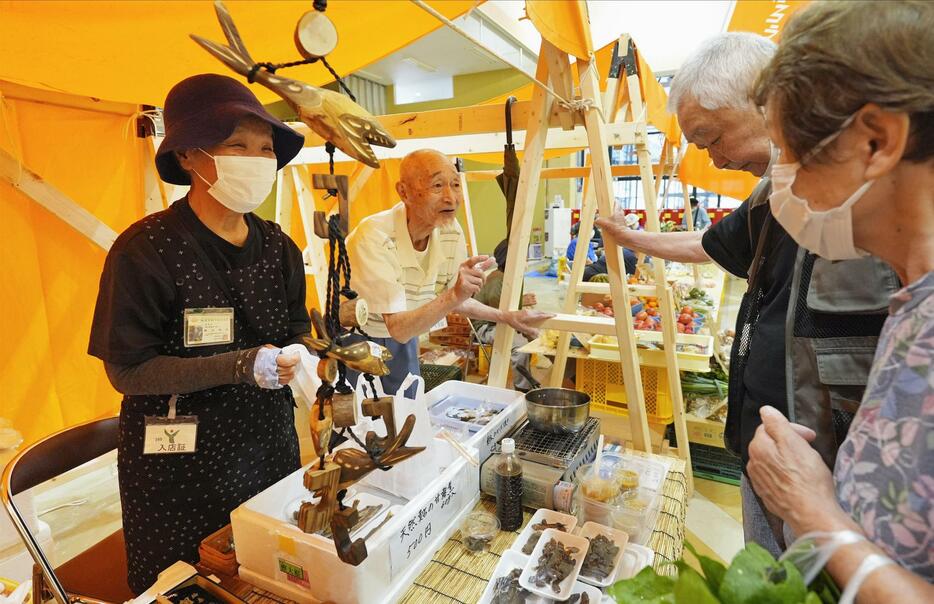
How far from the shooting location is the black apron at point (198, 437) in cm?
129

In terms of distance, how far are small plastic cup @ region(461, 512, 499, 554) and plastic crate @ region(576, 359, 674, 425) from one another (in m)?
2.15

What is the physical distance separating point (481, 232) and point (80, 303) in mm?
9426

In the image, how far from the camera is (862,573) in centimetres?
56

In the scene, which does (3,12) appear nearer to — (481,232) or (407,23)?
(407,23)

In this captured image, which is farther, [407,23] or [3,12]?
[407,23]

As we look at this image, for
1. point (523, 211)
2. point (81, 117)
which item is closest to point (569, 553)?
point (523, 211)

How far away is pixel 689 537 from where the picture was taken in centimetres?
269

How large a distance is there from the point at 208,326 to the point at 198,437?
12.5 inches

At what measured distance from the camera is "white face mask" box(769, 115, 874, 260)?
67cm

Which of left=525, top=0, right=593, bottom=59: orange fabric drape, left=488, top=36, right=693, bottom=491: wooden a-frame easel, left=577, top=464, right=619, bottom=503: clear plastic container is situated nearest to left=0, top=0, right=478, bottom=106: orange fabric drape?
left=525, top=0, right=593, bottom=59: orange fabric drape

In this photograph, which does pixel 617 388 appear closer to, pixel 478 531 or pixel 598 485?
pixel 598 485

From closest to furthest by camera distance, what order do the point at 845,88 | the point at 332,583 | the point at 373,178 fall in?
1. the point at 845,88
2. the point at 332,583
3. the point at 373,178

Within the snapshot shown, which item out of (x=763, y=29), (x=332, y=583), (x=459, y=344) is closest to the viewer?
(x=332, y=583)

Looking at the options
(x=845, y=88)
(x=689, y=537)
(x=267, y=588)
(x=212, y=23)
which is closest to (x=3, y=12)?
(x=212, y=23)
